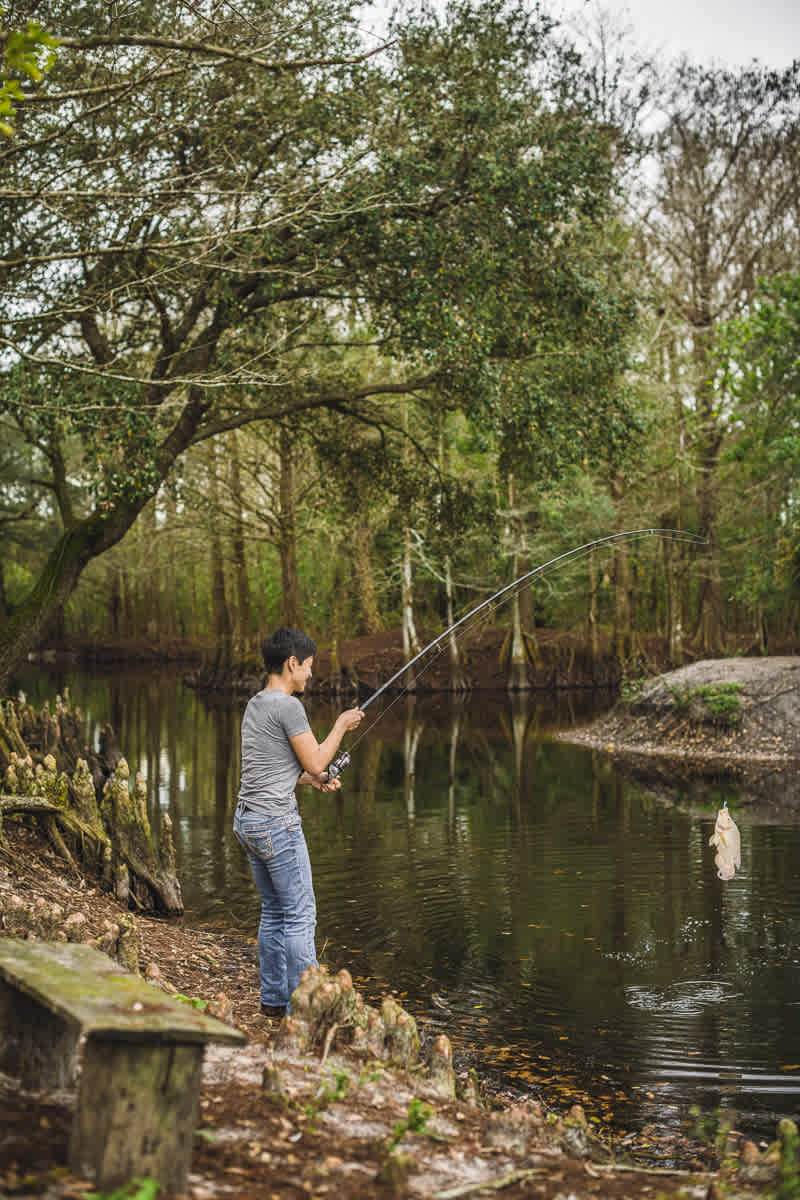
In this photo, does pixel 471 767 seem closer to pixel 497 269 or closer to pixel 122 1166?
pixel 497 269

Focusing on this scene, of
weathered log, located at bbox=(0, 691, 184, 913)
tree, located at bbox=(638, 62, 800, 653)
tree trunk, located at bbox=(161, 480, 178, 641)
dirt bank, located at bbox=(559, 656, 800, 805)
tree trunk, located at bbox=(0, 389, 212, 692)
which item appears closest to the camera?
weathered log, located at bbox=(0, 691, 184, 913)

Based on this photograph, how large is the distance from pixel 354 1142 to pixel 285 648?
265cm

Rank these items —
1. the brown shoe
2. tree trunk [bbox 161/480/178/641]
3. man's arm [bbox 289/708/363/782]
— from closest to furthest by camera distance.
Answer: man's arm [bbox 289/708/363/782], the brown shoe, tree trunk [bbox 161/480/178/641]

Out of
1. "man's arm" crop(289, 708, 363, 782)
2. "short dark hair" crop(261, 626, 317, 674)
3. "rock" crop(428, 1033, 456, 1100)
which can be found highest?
"short dark hair" crop(261, 626, 317, 674)

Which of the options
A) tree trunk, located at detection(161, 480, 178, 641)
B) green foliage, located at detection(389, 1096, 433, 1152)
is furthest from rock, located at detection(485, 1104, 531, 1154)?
tree trunk, located at detection(161, 480, 178, 641)

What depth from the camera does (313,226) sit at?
47.5 feet

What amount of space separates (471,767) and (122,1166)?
56.2ft

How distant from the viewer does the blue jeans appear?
19.1ft

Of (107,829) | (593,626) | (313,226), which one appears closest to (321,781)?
(107,829)

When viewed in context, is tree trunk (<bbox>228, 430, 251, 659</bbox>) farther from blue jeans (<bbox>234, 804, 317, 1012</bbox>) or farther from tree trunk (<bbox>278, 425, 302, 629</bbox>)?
blue jeans (<bbox>234, 804, 317, 1012</bbox>)

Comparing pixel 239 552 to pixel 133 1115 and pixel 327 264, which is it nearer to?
pixel 327 264

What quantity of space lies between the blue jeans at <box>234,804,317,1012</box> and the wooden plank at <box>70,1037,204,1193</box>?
2728 millimetres

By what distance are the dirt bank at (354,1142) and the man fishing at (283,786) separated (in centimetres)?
73

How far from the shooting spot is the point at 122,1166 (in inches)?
117
